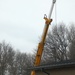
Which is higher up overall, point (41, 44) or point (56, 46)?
point (56, 46)

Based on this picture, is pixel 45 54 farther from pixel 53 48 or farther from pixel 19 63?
pixel 19 63

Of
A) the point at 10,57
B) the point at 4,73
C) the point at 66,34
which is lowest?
the point at 4,73

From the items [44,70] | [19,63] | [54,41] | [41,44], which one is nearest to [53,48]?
[54,41]

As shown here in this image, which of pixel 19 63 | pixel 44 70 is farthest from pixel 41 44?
pixel 19 63

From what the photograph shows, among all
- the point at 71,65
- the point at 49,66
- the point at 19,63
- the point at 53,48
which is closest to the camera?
the point at 71,65

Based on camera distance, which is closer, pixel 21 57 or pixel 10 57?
pixel 10 57

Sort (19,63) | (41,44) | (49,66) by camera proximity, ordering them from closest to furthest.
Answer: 1. (49,66)
2. (41,44)
3. (19,63)

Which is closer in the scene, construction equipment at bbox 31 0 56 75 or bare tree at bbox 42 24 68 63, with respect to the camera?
construction equipment at bbox 31 0 56 75

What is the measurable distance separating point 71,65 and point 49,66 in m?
2.07

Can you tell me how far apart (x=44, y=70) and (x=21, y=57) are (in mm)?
64468

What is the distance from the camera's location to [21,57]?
271ft

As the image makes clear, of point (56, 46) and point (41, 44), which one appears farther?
point (56, 46)

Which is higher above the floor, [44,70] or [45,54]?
[45,54]

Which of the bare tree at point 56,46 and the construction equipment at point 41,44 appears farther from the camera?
the bare tree at point 56,46
